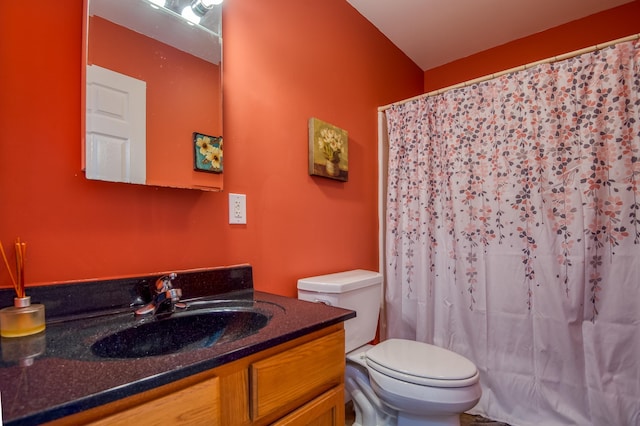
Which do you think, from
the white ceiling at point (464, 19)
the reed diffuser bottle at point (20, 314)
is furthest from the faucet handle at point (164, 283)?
the white ceiling at point (464, 19)

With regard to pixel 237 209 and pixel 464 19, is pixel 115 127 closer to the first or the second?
pixel 237 209

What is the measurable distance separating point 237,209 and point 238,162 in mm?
194

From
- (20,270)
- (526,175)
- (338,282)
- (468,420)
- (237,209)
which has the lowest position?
(468,420)

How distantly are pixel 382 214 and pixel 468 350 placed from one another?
94cm

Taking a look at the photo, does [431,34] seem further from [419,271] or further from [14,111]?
[14,111]

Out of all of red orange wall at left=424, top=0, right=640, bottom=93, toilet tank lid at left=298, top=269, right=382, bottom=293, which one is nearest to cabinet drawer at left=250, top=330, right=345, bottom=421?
Result: toilet tank lid at left=298, top=269, right=382, bottom=293

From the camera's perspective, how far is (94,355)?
2.22 ft

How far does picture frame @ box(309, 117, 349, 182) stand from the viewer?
165cm

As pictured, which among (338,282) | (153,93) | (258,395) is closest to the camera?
(258,395)

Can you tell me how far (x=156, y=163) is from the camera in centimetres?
108

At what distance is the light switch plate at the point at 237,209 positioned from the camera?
1300 mm

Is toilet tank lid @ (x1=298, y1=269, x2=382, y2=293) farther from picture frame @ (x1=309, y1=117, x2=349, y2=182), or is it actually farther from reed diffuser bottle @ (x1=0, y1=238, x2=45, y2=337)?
reed diffuser bottle @ (x1=0, y1=238, x2=45, y2=337)

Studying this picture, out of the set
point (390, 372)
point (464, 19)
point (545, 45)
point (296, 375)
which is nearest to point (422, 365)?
point (390, 372)

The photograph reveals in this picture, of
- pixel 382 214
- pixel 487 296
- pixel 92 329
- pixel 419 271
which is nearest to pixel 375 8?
pixel 382 214
